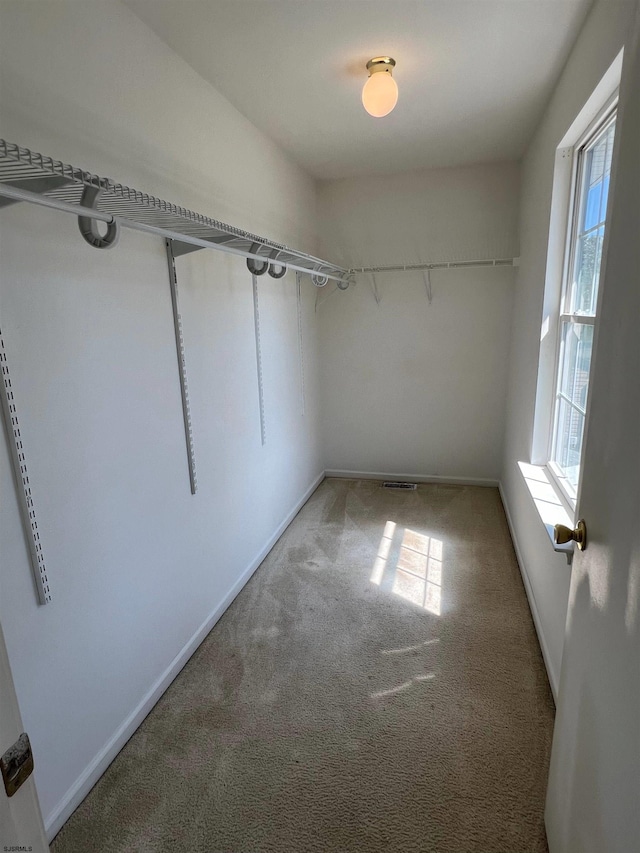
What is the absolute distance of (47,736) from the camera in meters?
1.42

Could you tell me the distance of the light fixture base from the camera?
2.00 meters

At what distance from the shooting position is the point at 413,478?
4250 millimetres

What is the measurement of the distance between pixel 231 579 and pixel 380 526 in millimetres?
1211

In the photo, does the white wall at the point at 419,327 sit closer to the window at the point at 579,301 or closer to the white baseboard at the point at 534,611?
the white baseboard at the point at 534,611

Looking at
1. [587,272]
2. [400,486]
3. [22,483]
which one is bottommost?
[400,486]

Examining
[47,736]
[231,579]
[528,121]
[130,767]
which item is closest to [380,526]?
[231,579]

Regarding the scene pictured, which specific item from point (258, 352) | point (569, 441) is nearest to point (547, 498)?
point (569, 441)

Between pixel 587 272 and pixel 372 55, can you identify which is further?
pixel 587 272

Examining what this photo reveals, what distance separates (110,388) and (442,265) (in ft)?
8.82

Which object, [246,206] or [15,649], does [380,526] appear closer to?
[246,206]

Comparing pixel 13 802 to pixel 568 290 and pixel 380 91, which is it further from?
pixel 568 290

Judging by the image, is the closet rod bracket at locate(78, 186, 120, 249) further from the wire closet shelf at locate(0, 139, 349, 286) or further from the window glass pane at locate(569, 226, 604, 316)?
the window glass pane at locate(569, 226, 604, 316)

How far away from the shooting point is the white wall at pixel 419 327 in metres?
3.67

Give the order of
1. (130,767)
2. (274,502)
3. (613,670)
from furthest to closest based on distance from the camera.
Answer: (274,502), (130,767), (613,670)
